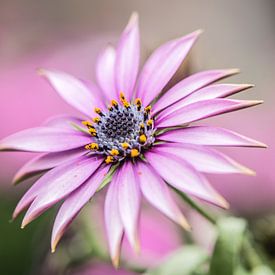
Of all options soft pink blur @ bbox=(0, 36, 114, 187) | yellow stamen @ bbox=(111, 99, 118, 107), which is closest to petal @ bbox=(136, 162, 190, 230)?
yellow stamen @ bbox=(111, 99, 118, 107)

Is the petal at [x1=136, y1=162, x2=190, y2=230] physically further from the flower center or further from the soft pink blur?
the soft pink blur

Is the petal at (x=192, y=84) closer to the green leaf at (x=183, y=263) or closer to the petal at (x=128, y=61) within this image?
the petal at (x=128, y=61)

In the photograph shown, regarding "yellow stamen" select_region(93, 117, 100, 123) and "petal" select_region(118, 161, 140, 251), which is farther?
"yellow stamen" select_region(93, 117, 100, 123)

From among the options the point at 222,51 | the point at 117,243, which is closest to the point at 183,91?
the point at 117,243

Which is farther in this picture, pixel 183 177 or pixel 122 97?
pixel 122 97

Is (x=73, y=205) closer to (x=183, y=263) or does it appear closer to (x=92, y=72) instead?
(x=183, y=263)

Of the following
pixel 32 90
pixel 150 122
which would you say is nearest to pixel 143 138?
pixel 150 122

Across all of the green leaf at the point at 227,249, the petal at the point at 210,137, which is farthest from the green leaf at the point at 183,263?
the petal at the point at 210,137
